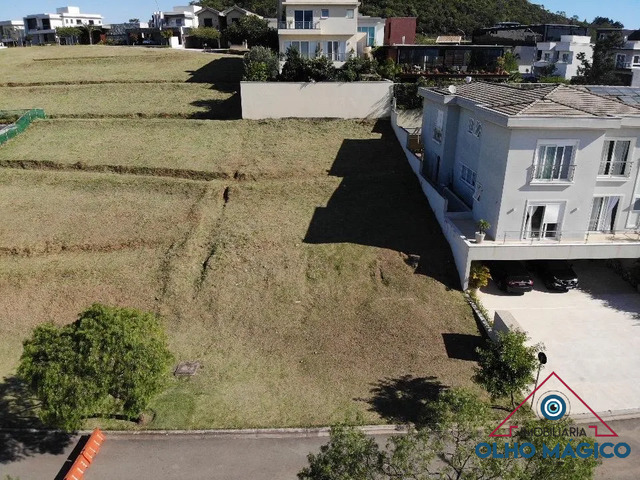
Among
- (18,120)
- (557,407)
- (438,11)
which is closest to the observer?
(557,407)

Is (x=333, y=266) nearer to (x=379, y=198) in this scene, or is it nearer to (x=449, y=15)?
(x=379, y=198)

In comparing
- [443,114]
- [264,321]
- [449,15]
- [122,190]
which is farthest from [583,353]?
[449,15]

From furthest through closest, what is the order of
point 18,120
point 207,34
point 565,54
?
point 207,34, point 565,54, point 18,120

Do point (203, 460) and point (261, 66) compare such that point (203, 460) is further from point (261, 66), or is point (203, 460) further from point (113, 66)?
point (113, 66)

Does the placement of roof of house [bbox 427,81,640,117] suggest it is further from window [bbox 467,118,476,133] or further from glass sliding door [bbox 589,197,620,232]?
glass sliding door [bbox 589,197,620,232]

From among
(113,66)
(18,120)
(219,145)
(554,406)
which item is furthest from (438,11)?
(554,406)
